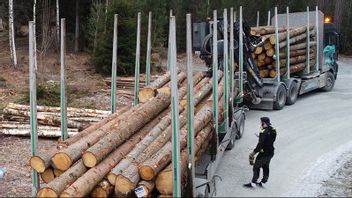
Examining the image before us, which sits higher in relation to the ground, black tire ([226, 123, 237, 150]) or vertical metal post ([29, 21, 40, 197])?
vertical metal post ([29, 21, 40, 197])

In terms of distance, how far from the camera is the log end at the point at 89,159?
24.4 feet

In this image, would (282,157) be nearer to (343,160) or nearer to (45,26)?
(343,160)

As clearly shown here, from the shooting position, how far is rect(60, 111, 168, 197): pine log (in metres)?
6.77

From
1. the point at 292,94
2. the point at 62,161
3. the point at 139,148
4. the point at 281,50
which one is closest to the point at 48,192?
the point at 62,161

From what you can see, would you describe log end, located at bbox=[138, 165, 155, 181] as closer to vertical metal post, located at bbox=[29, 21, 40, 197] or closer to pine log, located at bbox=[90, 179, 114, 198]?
pine log, located at bbox=[90, 179, 114, 198]

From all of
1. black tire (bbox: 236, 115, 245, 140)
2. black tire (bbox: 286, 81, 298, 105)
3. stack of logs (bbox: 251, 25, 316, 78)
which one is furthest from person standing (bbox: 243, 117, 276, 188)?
black tire (bbox: 286, 81, 298, 105)

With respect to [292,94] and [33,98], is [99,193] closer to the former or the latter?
[33,98]

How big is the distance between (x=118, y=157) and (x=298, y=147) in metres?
5.60

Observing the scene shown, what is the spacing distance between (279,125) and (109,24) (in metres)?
11.3

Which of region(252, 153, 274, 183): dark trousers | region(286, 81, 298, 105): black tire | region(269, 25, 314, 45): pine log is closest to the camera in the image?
region(252, 153, 274, 183): dark trousers

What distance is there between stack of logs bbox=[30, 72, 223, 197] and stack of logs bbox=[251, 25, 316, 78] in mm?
6810

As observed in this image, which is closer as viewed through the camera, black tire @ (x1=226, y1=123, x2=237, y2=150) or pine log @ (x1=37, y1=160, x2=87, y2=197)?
pine log @ (x1=37, y1=160, x2=87, y2=197)

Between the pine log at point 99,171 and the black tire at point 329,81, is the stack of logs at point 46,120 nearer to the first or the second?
the pine log at point 99,171

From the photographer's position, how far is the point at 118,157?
7.98 metres
